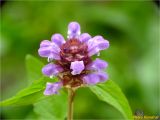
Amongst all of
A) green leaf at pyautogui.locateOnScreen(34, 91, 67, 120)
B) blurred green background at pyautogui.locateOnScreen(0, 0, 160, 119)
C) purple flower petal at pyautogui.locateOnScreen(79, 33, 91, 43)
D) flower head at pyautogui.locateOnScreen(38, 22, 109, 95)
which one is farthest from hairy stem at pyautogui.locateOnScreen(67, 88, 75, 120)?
blurred green background at pyautogui.locateOnScreen(0, 0, 160, 119)

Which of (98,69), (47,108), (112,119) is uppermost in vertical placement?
(98,69)

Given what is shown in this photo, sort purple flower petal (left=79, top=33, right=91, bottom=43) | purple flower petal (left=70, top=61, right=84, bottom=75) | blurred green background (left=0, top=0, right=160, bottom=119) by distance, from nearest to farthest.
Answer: purple flower petal (left=70, top=61, right=84, bottom=75)
purple flower petal (left=79, top=33, right=91, bottom=43)
blurred green background (left=0, top=0, right=160, bottom=119)

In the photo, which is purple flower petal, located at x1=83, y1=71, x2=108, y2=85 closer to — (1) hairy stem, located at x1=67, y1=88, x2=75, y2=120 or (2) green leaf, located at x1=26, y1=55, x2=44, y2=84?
(1) hairy stem, located at x1=67, y1=88, x2=75, y2=120

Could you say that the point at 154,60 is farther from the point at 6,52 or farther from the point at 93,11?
the point at 6,52

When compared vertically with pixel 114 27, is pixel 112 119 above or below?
below

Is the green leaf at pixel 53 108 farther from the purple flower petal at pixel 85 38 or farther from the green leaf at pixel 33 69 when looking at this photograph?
the purple flower petal at pixel 85 38

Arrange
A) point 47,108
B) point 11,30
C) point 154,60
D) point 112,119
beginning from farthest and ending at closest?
point 11,30 < point 154,60 < point 112,119 < point 47,108

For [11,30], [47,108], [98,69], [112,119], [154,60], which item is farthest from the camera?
[11,30]

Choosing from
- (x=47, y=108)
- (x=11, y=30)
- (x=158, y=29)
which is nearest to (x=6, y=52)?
(x=11, y=30)
